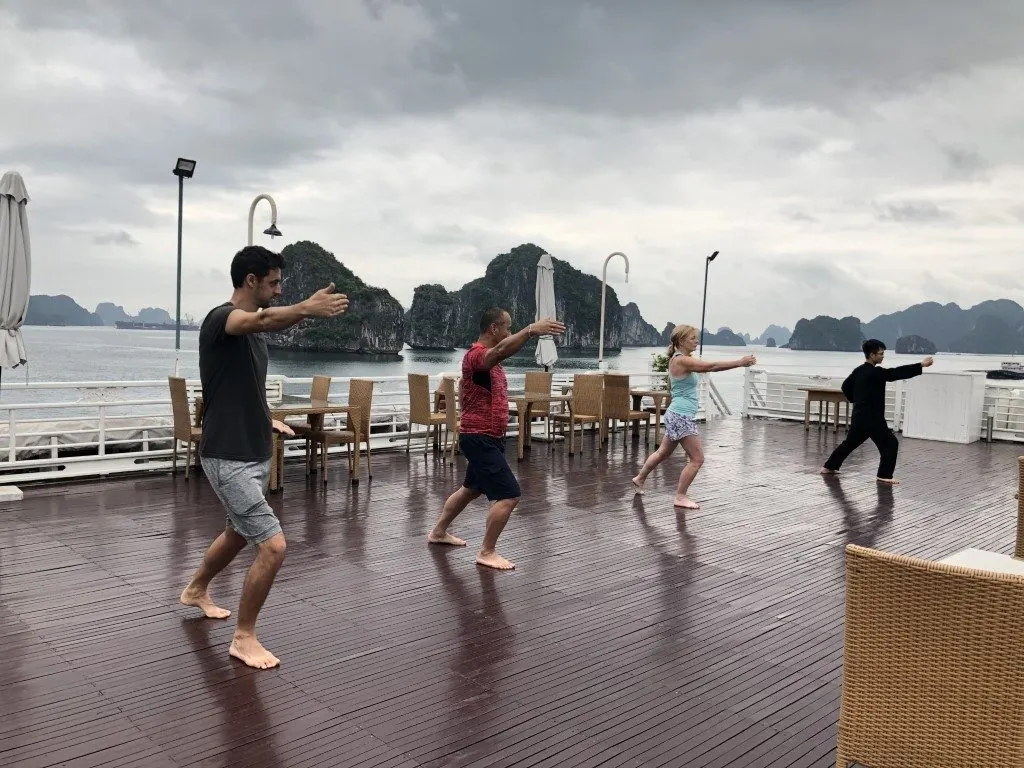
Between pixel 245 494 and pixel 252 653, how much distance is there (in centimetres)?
71

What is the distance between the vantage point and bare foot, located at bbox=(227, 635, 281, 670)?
11.1ft

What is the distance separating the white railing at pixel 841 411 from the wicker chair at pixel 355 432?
29.4ft

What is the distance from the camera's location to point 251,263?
3.27 m

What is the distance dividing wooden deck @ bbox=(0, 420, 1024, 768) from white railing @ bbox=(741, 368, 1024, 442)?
6368 millimetres

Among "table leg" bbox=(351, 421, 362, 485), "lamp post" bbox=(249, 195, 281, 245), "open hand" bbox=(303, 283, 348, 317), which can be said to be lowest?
"table leg" bbox=(351, 421, 362, 485)

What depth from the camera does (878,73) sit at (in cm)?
1399

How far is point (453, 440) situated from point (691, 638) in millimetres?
5702

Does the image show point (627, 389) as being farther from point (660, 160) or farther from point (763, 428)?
point (660, 160)

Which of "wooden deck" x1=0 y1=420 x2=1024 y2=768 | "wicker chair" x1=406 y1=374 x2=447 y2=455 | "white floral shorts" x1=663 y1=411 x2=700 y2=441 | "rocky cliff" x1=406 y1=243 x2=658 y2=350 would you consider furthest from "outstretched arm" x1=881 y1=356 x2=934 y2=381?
"rocky cliff" x1=406 y1=243 x2=658 y2=350

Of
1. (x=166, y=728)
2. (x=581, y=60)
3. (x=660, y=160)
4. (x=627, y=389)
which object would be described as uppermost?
(x=581, y=60)

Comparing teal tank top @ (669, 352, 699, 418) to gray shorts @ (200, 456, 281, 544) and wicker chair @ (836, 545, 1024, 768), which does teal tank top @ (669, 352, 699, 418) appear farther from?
wicker chair @ (836, 545, 1024, 768)

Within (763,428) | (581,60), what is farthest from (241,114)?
(763,428)

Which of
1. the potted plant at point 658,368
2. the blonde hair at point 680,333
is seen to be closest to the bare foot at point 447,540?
the blonde hair at point 680,333

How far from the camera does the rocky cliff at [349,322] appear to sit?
7119 centimetres
